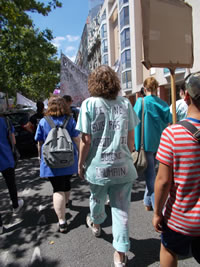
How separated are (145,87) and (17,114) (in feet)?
20.8

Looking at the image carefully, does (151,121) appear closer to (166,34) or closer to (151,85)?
(151,85)

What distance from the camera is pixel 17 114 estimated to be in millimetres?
8320

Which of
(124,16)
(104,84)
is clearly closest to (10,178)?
(104,84)

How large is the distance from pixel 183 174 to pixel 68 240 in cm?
198

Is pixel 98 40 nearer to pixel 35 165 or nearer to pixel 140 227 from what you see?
pixel 35 165

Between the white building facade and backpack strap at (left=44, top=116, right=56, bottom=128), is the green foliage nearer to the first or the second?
backpack strap at (left=44, top=116, right=56, bottom=128)

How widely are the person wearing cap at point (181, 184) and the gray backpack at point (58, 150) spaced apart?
153 cm

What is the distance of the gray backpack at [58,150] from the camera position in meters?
2.80

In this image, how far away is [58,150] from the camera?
2791 millimetres

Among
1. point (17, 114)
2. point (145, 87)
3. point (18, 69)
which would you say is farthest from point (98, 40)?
point (145, 87)

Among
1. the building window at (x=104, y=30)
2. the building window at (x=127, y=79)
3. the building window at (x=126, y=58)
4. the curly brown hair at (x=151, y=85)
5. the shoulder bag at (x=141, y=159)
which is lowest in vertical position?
the shoulder bag at (x=141, y=159)

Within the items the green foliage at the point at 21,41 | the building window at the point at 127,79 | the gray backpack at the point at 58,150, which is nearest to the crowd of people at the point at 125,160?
the gray backpack at the point at 58,150

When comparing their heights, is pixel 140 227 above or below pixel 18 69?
below

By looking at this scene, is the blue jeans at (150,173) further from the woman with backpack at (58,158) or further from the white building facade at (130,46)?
the white building facade at (130,46)
